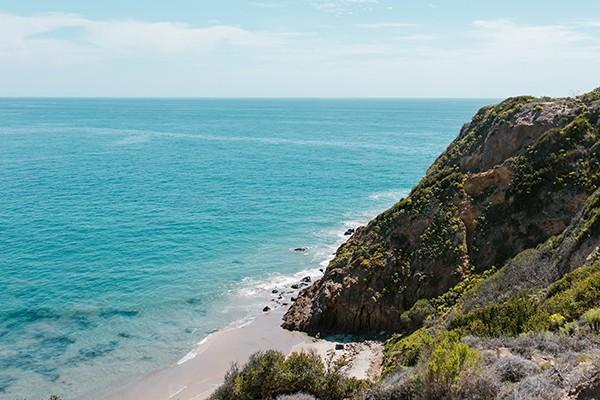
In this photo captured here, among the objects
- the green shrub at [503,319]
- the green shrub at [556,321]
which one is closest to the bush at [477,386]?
the green shrub at [556,321]

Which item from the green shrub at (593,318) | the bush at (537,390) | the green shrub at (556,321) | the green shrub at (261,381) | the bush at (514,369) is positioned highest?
the green shrub at (593,318)

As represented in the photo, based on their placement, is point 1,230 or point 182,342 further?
point 1,230

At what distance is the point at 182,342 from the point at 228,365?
522 cm

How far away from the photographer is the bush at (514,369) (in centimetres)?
1458

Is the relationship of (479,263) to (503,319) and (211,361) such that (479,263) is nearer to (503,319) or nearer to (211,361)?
(503,319)

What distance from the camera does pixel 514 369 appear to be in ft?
48.3

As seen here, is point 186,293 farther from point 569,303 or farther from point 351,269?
point 569,303

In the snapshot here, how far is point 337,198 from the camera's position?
84938mm

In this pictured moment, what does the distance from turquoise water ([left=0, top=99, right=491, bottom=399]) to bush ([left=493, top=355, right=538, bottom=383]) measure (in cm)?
2808

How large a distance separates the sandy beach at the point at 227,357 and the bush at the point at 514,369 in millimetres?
16517

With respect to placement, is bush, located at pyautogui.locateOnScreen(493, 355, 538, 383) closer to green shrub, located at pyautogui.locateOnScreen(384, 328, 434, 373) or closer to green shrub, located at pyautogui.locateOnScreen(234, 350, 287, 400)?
green shrub, located at pyautogui.locateOnScreen(384, 328, 434, 373)

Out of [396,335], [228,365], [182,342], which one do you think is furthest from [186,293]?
[396,335]

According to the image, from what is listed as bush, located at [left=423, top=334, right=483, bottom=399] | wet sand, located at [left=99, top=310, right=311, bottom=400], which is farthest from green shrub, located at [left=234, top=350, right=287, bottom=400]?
wet sand, located at [left=99, top=310, right=311, bottom=400]

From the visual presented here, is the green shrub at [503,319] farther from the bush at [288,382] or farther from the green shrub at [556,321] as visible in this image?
the bush at [288,382]
